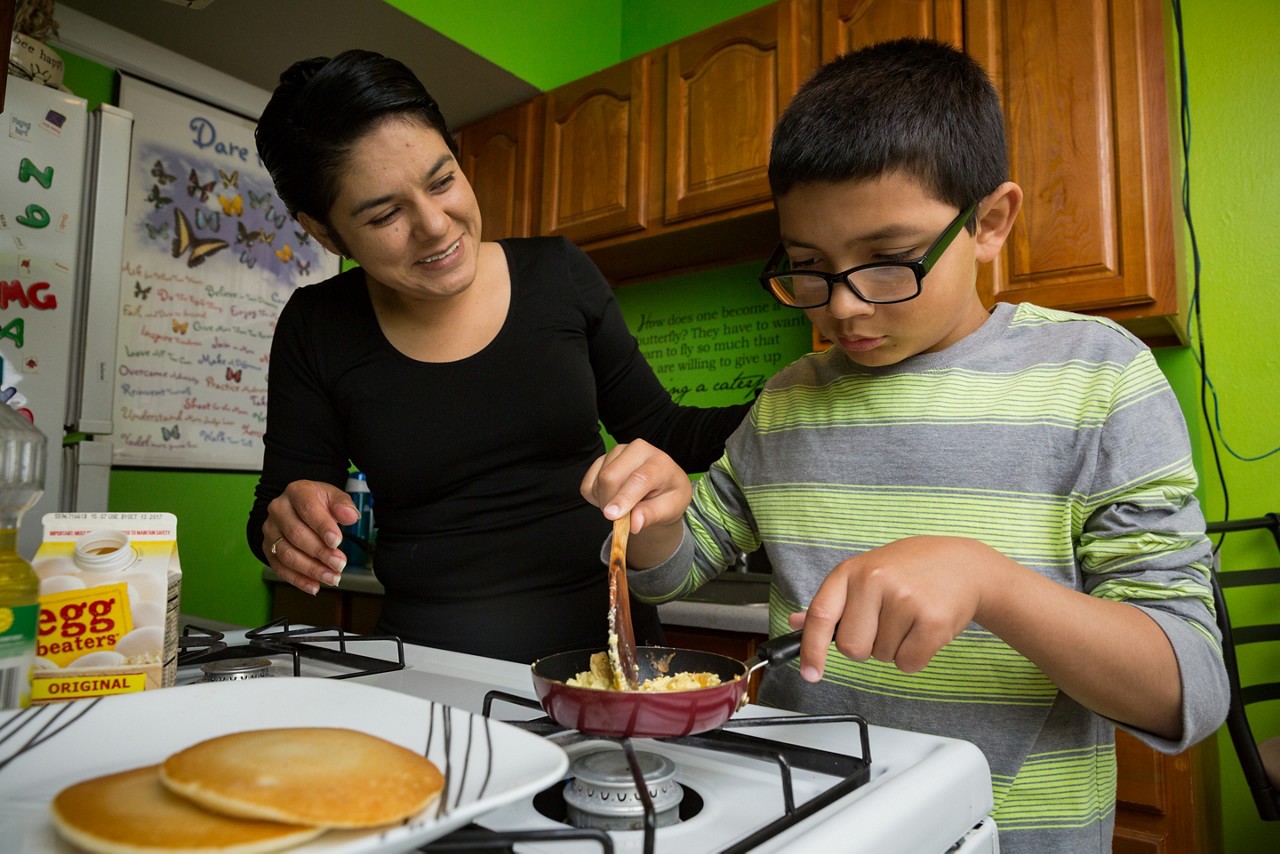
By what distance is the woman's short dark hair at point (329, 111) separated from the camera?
968 mm

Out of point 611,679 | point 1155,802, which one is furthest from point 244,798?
point 1155,802

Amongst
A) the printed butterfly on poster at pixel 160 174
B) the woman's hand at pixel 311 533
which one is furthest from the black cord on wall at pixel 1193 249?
the printed butterfly on poster at pixel 160 174

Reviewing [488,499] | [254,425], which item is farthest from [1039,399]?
[254,425]

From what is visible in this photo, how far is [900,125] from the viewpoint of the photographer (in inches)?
28.5

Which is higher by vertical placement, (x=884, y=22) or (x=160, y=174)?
(x=884, y=22)

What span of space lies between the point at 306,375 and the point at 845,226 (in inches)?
30.4

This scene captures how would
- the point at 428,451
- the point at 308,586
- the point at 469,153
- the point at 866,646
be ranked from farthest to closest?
1. the point at 469,153
2. the point at 428,451
3. the point at 308,586
4. the point at 866,646

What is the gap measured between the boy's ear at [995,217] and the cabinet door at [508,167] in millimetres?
1955

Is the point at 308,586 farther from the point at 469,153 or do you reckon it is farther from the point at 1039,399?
the point at 469,153

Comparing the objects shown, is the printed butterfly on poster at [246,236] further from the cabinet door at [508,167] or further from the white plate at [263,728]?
the white plate at [263,728]

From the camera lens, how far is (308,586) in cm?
84

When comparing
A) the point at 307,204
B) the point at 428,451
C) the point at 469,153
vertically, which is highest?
the point at 469,153

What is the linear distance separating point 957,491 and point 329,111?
0.81m

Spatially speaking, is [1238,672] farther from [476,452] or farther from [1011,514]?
[476,452]
